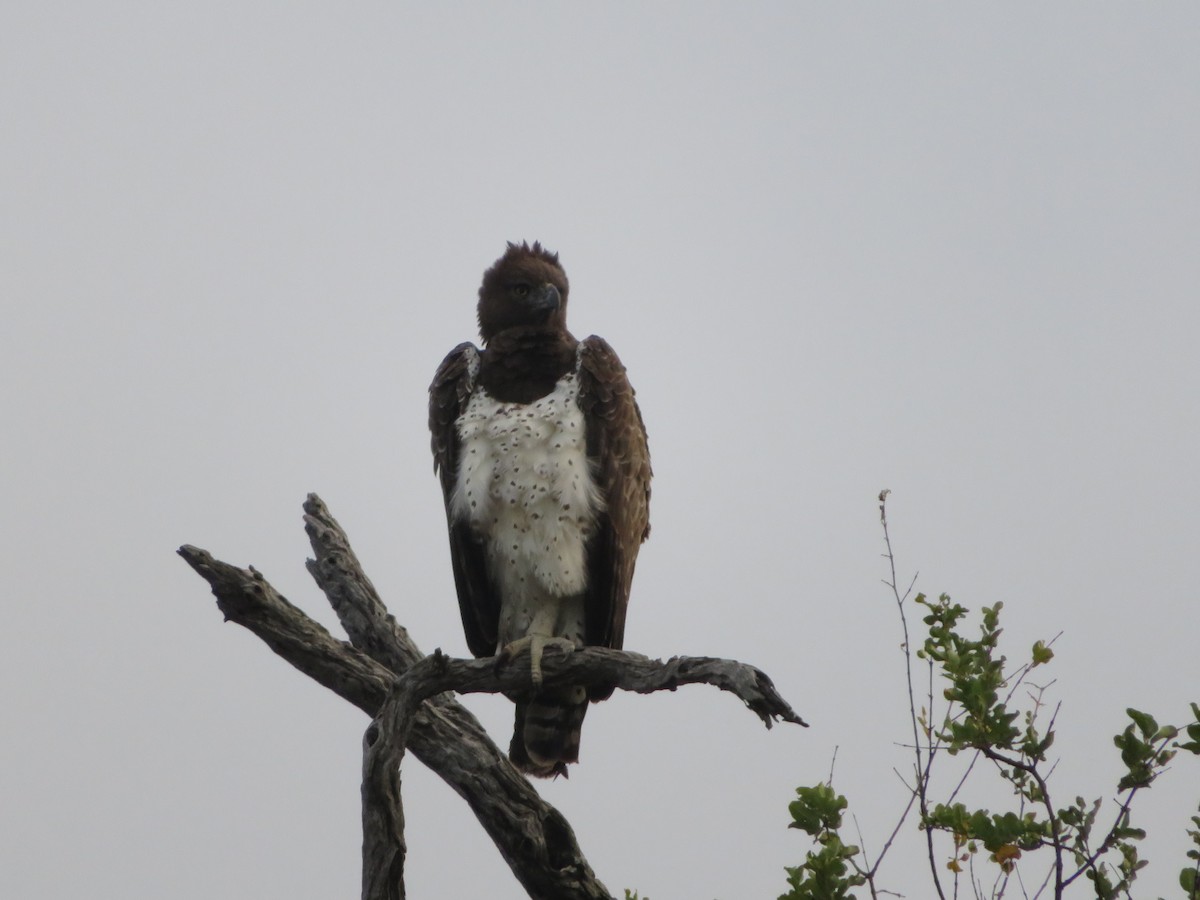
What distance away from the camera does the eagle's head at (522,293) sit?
7.78 meters

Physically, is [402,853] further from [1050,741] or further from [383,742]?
[1050,741]

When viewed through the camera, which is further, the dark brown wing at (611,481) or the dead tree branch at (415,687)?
the dark brown wing at (611,481)

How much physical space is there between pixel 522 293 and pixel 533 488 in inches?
55.9

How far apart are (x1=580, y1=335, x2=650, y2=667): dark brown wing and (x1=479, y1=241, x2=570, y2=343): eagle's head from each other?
50cm

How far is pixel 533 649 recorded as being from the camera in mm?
6582

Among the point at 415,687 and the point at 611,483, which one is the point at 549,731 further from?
the point at 415,687

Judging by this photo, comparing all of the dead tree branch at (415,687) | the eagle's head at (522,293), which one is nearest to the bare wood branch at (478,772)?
the dead tree branch at (415,687)

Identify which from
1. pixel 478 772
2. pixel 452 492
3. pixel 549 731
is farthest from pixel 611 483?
pixel 478 772

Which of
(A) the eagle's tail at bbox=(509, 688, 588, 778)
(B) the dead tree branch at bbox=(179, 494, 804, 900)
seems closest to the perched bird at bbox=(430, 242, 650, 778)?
(A) the eagle's tail at bbox=(509, 688, 588, 778)

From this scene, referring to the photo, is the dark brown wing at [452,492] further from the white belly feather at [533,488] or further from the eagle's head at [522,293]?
the eagle's head at [522,293]

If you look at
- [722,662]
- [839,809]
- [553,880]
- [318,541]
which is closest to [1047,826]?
[839,809]

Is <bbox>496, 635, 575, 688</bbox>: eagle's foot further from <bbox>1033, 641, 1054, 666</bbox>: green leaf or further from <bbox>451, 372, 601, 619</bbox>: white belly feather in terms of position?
<bbox>1033, 641, 1054, 666</bbox>: green leaf

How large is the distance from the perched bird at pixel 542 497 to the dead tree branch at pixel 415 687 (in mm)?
527

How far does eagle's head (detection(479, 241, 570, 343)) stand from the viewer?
778 cm
